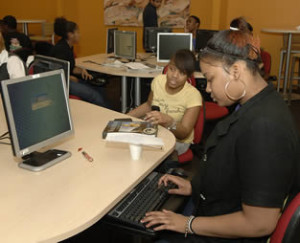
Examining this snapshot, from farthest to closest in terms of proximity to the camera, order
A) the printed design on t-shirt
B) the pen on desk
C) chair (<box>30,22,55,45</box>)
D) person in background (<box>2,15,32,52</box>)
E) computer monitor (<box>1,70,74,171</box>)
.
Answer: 1. chair (<box>30,22,55,45</box>)
2. person in background (<box>2,15,32,52</box>)
3. the printed design on t-shirt
4. the pen on desk
5. computer monitor (<box>1,70,74,171</box>)

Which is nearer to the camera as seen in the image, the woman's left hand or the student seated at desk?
the woman's left hand

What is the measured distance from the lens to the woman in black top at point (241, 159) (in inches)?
44.1

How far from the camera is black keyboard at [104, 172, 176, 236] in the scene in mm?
1345

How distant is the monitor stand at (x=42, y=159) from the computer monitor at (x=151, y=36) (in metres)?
3.58

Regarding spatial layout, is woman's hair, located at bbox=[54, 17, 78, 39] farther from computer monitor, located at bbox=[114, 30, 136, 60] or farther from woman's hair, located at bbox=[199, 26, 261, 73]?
woman's hair, located at bbox=[199, 26, 261, 73]

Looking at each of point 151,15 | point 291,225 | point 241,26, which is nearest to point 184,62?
point 241,26

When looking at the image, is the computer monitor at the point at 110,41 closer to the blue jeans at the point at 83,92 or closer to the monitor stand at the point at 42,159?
the blue jeans at the point at 83,92

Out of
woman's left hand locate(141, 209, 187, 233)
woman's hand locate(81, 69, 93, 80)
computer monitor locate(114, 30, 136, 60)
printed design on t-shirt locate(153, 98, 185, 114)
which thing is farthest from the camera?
computer monitor locate(114, 30, 136, 60)

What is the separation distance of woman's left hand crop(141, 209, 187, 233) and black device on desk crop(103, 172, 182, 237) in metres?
0.02

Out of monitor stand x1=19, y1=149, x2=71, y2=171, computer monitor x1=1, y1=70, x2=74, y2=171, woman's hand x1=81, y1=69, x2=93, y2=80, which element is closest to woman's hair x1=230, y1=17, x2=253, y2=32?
computer monitor x1=1, y1=70, x2=74, y2=171

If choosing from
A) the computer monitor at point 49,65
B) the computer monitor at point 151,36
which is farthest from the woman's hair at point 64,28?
the computer monitor at point 49,65

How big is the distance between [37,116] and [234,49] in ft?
2.75

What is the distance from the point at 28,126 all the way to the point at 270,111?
0.94 meters

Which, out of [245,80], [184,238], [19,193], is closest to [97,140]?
[19,193]
